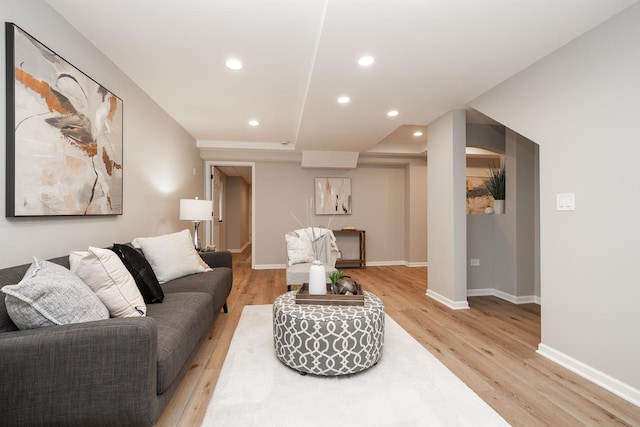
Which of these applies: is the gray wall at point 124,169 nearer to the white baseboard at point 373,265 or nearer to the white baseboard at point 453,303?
the white baseboard at point 373,265

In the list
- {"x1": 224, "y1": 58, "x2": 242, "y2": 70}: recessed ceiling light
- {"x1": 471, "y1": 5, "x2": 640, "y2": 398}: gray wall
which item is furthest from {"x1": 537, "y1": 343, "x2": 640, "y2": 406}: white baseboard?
{"x1": 224, "y1": 58, "x2": 242, "y2": 70}: recessed ceiling light

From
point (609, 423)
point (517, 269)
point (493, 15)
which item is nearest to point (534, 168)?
point (517, 269)

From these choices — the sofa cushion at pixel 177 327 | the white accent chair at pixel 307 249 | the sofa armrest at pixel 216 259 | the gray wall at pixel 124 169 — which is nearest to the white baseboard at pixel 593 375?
the white accent chair at pixel 307 249

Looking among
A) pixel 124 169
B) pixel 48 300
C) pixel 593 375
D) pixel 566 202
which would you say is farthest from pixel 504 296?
pixel 124 169

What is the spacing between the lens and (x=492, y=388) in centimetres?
187

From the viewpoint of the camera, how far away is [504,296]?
391cm

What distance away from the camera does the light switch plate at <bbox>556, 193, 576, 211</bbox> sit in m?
2.17

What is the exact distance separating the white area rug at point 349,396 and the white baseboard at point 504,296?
2173 millimetres

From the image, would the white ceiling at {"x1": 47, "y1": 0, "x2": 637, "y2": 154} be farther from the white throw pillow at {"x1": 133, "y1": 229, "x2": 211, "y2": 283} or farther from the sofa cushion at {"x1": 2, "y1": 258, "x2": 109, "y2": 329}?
the sofa cushion at {"x1": 2, "y1": 258, "x2": 109, "y2": 329}

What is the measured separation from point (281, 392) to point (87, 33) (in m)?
2.88

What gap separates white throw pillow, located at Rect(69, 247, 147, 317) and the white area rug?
0.73m

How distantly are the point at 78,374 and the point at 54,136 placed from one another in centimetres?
151

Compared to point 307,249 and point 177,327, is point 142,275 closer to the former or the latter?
point 177,327

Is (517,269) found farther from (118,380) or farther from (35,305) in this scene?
(35,305)
